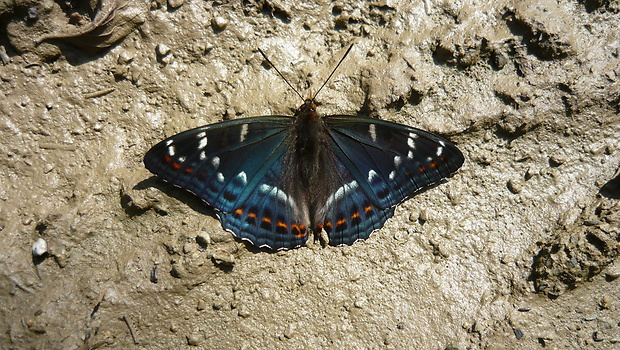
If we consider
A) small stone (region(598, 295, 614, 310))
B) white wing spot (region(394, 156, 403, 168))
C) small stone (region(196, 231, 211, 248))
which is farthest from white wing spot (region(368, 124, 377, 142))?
small stone (region(598, 295, 614, 310))

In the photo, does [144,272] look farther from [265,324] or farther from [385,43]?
[385,43]

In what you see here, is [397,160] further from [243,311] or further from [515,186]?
[243,311]

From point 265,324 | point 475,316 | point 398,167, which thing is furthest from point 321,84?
point 475,316

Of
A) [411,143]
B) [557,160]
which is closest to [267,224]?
[411,143]

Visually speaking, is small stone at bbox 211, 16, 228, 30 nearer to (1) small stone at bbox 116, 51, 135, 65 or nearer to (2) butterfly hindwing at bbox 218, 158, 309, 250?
(1) small stone at bbox 116, 51, 135, 65

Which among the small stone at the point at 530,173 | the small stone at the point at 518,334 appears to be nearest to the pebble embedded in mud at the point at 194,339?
the small stone at the point at 518,334

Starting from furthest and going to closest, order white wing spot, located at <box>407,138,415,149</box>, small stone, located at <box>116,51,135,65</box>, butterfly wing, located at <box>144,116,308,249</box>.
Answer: small stone, located at <box>116,51,135,65</box> → white wing spot, located at <box>407,138,415,149</box> → butterfly wing, located at <box>144,116,308,249</box>
